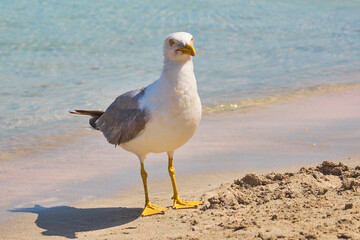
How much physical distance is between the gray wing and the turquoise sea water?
98.5 inches

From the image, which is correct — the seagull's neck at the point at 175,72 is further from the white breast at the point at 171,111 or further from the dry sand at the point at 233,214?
the dry sand at the point at 233,214

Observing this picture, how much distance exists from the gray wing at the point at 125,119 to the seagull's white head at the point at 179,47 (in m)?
0.49

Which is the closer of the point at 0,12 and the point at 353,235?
the point at 353,235

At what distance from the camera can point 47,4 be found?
18.5 meters

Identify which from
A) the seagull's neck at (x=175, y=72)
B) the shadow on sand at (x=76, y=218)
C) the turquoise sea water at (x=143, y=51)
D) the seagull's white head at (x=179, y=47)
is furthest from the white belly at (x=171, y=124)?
the turquoise sea water at (x=143, y=51)

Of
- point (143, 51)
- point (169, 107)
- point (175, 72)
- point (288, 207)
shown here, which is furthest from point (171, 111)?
point (143, 51)

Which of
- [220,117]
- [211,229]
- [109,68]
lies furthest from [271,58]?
[211,229]

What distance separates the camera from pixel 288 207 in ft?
15.0

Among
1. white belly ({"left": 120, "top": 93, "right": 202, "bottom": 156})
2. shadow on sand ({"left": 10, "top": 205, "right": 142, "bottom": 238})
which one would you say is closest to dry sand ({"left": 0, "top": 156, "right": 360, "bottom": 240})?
shadow on sand ({"left": 10, "top": 205, "right": 142, "bottom": 238})

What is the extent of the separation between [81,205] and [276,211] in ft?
7.00

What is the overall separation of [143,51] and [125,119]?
28.5 feet

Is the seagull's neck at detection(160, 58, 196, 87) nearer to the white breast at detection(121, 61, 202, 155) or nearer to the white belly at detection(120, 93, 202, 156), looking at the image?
the white breast at detection(121, 61, 202, 155)

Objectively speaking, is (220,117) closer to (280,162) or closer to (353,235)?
(280,162)

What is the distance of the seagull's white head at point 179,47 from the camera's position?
4.96 metres
